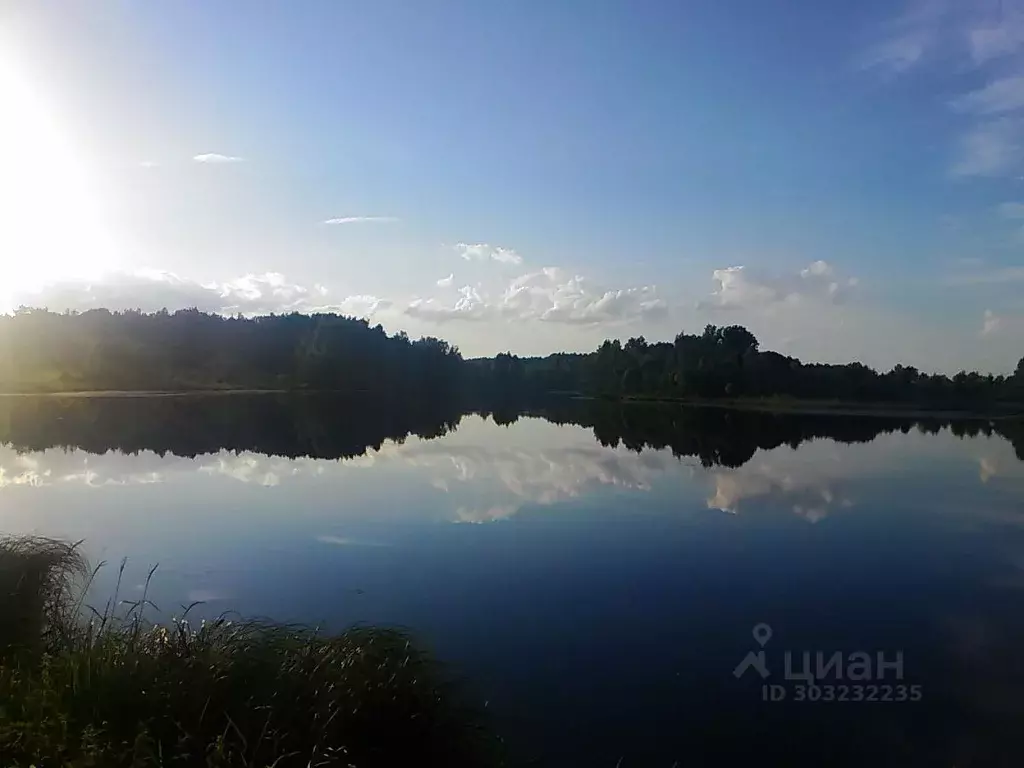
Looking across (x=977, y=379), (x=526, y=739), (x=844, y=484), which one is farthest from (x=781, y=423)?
(x=526, y=739)

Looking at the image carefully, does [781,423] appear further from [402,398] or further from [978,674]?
[978,674]

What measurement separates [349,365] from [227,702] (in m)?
90.3

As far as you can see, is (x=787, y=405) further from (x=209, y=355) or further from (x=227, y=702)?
(x=227, y=702)

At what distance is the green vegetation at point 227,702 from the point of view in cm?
496

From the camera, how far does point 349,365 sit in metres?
94.1

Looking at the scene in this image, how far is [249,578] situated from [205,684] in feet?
24.2

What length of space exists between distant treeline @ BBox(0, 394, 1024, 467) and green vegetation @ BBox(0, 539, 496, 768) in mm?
24110

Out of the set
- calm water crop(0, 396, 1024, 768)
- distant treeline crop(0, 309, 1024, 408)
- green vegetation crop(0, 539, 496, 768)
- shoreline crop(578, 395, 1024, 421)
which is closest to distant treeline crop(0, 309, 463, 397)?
distant treeline crop(0, 309, 1024, 408)

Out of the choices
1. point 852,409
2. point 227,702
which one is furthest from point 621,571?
point 852,409

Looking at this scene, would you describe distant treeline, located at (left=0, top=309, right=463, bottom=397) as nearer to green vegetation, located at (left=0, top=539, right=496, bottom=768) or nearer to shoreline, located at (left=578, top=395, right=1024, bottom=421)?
shoreline, located at (left=578, top=395, right=1024, bottom=421)

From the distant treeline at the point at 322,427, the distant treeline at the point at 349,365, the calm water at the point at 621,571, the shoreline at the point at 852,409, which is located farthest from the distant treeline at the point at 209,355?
the calm water at the point at 621,571

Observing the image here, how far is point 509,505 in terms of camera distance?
20.1 metres

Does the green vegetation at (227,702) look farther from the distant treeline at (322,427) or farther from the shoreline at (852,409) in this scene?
the shoreline at (852,409)

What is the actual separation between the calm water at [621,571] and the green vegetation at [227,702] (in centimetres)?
146
